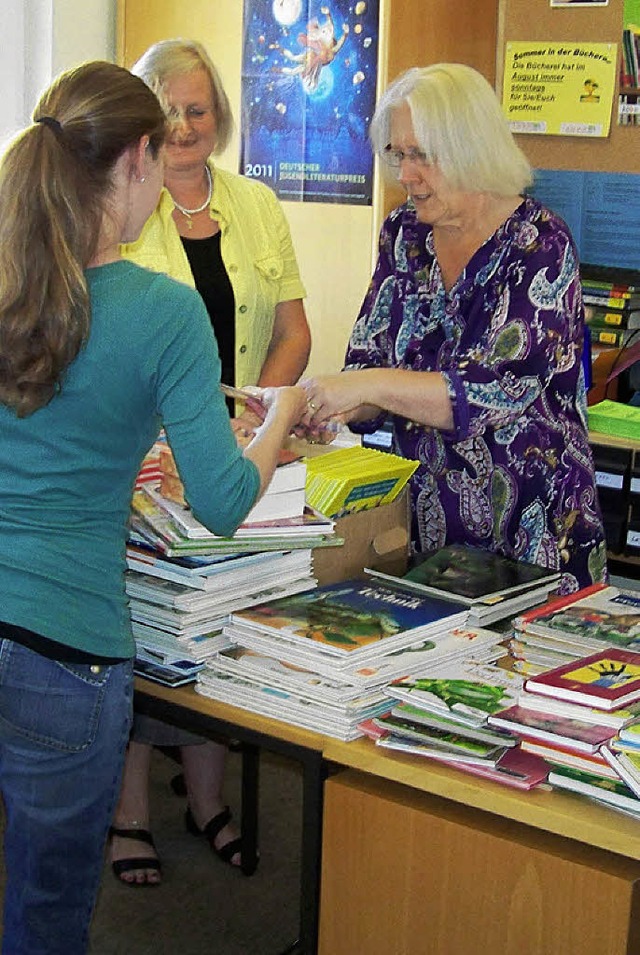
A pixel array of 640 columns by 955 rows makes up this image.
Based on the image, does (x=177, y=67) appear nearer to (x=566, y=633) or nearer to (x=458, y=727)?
(x=566, y=633)

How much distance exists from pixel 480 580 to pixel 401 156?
30.4 inches

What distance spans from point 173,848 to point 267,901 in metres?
0.30

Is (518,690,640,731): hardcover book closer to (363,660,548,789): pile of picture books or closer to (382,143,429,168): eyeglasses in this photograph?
(363,660,548,789): pile of picture books

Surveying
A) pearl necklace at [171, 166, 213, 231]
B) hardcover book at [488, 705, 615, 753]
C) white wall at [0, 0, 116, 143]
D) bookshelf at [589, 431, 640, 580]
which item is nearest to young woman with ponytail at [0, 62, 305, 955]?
hardcover book at [488, 705, 615, 753]

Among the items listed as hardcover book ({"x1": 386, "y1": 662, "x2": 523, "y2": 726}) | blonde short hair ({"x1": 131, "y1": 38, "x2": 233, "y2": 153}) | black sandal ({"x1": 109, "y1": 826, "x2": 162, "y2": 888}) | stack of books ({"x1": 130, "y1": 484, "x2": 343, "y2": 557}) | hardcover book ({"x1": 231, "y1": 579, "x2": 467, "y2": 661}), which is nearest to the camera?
hardcover book ({"x1": 386, "y1": 662, "x2": 523, "y2": 726})

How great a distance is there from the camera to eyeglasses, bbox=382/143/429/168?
227 cm

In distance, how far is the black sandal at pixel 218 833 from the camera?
9.15 ft

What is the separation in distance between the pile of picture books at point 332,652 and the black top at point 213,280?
0.94 meters

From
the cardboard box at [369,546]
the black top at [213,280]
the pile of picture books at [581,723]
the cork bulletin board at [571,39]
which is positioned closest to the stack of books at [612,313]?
the cork bulletin board at [571,39]

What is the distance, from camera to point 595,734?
156 cm

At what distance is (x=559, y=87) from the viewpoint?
3.60m

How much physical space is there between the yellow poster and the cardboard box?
5.73 feet

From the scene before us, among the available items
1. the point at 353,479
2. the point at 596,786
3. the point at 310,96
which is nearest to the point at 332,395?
the point at 353,479

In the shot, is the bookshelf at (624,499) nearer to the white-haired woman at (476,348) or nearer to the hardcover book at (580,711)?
the white-haired woman at (476,348)
